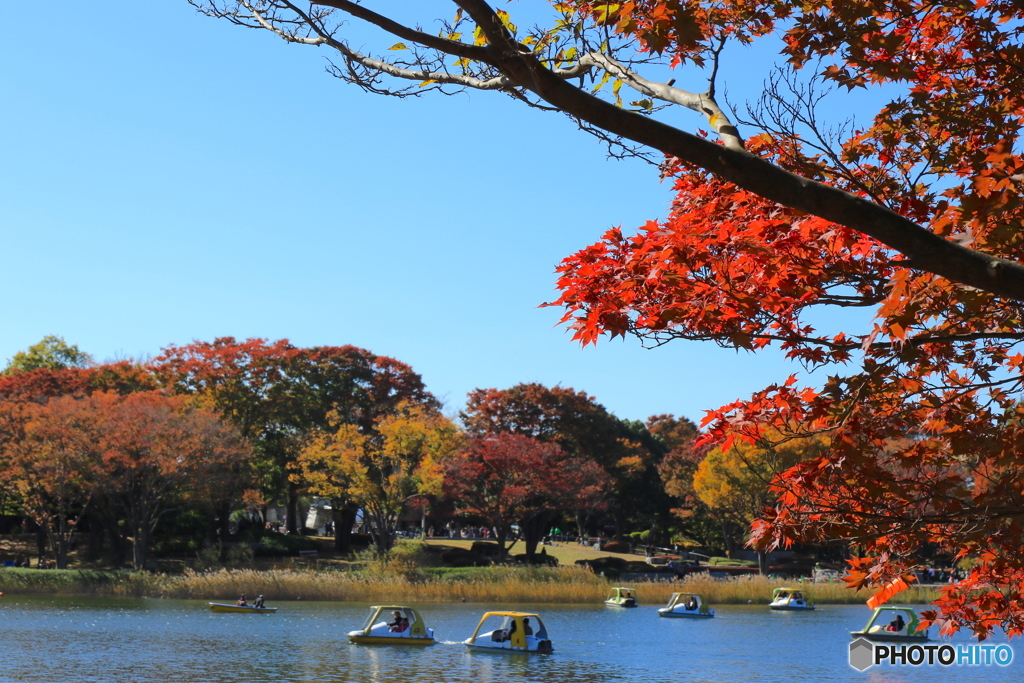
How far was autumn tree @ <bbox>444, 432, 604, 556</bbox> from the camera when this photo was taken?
4594cm

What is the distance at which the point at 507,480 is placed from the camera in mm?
47188

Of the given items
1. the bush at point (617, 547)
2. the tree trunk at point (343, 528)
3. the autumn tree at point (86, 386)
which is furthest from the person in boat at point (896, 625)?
the autumn tree at point (86, 386)

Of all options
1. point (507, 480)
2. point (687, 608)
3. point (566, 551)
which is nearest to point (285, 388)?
point (507, 480)

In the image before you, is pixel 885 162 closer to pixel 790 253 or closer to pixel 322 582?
pixel 790 253

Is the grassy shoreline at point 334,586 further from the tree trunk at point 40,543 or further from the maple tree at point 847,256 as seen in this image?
the maple tree at point 847,256

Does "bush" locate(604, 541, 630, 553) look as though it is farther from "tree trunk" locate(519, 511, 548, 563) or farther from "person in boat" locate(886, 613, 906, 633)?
"person in boat" locate(886, 613, 906, 633)

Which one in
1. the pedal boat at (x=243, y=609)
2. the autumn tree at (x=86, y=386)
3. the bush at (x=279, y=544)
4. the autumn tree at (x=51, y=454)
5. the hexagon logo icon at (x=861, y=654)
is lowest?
the hexagon logo icon at (x=861, y=654)

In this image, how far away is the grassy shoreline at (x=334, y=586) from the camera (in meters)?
34.9

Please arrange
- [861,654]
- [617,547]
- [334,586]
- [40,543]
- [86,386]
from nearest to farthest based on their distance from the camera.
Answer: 1. [861,654]
2. [334,586]
3. [40,543]
4. [86,386]
5. [617,547]

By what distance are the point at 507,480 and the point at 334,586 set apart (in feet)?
44.9

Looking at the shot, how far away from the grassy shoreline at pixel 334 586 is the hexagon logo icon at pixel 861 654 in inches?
523

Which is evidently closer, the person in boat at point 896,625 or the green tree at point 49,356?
the person in boat at point 896,625

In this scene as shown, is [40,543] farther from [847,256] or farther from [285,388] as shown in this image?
[847,256]

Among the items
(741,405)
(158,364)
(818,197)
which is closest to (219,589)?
(158,364)
